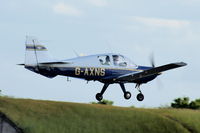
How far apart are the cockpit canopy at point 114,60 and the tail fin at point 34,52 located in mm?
3902

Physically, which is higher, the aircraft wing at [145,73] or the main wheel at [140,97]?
the aircraft wing at [145,73]

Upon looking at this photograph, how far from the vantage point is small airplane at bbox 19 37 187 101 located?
30.9 m

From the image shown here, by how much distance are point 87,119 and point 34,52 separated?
496 cm

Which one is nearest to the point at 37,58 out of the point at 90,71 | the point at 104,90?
the point at 90,71

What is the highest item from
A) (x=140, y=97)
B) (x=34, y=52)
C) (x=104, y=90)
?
(x=34, y=52)

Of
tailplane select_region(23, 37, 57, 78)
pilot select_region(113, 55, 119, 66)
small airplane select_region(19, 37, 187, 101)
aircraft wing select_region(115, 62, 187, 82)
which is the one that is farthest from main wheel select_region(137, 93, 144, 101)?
tailplane select_region(23, 37, 57, 78)

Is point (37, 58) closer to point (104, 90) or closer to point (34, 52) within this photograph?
point (34, 52)

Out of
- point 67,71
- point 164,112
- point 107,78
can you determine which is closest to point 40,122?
point 67,71

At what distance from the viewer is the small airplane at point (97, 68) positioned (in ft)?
102

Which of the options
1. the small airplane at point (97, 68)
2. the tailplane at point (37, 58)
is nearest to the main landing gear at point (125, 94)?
the small airplane at point (97, 68)

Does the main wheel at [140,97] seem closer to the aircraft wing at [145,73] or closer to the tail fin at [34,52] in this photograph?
the aircraft wing at [145,73]

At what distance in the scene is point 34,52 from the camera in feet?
101

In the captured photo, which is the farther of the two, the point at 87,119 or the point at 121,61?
the point at 121,61

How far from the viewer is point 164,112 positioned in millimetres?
33000
